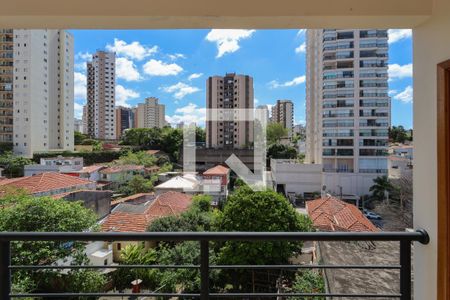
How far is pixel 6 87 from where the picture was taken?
9.42 meters

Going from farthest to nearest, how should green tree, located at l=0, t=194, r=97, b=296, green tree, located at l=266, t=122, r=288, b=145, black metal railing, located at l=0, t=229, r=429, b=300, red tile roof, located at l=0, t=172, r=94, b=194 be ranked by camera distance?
1. green tree, located at l=266, t=122, r=288, b=145
2. red tile roof, located at l=0, t=172, r=94, b=194
3. green tree, located at l=0, t=194, r=97, b=296
4. black metal railing, located at l=0, t=229, r=429, b=300

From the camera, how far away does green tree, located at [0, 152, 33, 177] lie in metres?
7.73

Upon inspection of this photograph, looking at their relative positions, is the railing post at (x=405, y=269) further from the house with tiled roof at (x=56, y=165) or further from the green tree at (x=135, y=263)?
the house with tiled roof at (x=56, y=165)

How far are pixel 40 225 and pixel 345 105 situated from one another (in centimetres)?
1097

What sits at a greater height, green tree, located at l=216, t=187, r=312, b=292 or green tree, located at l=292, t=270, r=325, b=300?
green tree, located at l=216, t=187, r=312, b=292

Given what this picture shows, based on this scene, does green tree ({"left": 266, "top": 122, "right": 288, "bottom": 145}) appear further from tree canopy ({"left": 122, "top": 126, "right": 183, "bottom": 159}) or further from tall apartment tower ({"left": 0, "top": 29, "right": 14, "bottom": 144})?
tall apartment tower ({"left": 0, "top": 29, "right": 14, "bottom": 144})

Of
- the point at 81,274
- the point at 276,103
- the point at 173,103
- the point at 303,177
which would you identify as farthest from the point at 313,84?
the point at 81,274

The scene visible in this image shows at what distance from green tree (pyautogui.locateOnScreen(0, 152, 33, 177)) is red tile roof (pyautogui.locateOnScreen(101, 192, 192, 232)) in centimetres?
325

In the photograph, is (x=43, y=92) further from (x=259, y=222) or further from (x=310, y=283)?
(x=310, y=283)

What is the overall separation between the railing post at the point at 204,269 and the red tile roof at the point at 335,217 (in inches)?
189

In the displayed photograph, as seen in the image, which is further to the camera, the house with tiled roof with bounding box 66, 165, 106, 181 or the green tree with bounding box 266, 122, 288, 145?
the house with tiled roof with bounding box 66, 165, 106, 181

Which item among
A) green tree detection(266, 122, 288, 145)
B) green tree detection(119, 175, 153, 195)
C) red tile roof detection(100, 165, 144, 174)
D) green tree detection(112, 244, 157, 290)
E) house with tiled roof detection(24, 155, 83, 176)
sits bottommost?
green tree detection(112, 244, 157, 290)

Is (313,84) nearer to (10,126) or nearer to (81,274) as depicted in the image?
(81,274)

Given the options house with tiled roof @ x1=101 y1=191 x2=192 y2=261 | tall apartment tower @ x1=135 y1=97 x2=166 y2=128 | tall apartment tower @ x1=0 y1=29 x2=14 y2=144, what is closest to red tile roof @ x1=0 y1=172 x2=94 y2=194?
house with tiled roof @ x1=101 y1=191 x2=192 y2=261
